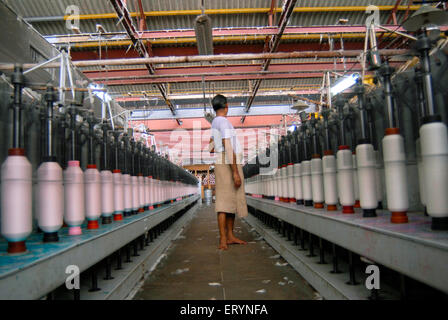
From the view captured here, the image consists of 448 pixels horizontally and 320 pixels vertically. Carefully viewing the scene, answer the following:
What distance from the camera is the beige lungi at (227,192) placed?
263 centimetres

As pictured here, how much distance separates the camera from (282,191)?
3.34 meters

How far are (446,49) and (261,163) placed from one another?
3488 millimetres

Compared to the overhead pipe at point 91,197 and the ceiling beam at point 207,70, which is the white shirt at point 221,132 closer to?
the overhead pipe at point 91,197

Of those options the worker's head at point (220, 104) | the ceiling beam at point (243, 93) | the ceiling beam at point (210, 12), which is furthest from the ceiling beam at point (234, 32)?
the worker's head at point (220, 104)

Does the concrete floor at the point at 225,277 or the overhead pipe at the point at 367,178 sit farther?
the concrete floor at the point at 225,277

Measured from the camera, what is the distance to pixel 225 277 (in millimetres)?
2043

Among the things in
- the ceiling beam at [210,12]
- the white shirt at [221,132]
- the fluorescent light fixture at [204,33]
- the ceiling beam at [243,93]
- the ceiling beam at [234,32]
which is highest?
the ceiling beam at [210,12]

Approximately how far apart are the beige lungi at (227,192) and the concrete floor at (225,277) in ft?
1.17

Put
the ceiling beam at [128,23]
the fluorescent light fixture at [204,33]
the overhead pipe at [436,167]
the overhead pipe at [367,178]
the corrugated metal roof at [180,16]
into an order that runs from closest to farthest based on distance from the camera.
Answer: the overhead pipe at [436,167]
the overhead pipe at [367,178]
the fluorescent light fixture at [204,33]
the ceiling beam at [128,23]
the corrugated metal roof at [180,16]

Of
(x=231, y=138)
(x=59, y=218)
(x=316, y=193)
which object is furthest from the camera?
(x=231, y=138)

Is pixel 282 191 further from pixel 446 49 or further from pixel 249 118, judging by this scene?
pixel 249 118

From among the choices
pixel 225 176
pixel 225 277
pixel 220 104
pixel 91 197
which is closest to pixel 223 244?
pixel 225 176

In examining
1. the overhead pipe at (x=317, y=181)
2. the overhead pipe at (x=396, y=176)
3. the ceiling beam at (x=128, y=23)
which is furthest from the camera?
the ceiling beam at (x=128, y=23)
